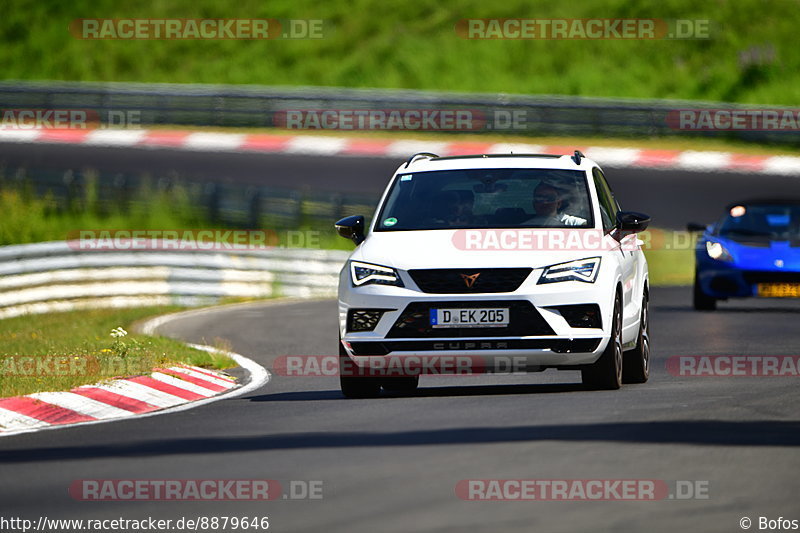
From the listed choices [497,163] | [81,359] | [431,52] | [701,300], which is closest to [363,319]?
[497,163]

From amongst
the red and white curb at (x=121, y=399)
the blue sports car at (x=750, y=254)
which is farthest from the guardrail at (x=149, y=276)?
the red and white curb at (x=121, y=399)

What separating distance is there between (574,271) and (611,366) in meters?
0.75

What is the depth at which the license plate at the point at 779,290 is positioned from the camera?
62.0 feet

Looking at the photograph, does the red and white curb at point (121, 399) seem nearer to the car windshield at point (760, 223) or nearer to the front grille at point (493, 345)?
the front grille at point (493, 345)

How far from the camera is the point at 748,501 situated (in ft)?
22.3

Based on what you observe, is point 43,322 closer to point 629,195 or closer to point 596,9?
point 629,195

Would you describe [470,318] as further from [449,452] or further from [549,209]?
[449,452]

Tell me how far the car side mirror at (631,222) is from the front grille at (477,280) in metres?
1.28

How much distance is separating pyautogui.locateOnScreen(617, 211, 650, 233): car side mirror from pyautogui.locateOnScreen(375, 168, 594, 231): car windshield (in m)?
0.29

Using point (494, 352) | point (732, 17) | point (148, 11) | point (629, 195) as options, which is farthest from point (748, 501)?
point (148, 11)

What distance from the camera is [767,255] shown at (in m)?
19.0

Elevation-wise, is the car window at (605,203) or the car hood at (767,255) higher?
the car window at (605,203)

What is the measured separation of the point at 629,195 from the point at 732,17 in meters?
12.1

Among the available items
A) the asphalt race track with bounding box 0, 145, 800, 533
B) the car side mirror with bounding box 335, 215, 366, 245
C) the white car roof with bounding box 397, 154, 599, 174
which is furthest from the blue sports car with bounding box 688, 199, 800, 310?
the car side mirror with bounding box 335, 215, 366, 245
